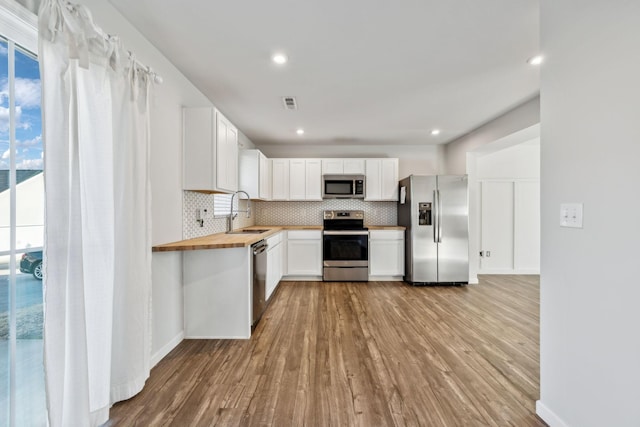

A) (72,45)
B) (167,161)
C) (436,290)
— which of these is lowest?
(436,290)

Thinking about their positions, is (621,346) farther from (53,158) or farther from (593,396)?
(53,158)

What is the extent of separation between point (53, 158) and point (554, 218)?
8.43 ft

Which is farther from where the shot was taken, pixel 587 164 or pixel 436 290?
pixel 436 290

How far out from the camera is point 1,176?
113 centimetres

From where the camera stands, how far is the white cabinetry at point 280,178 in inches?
191

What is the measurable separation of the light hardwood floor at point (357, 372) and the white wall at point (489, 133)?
91.0 inches

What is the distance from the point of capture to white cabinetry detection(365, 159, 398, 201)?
484 centimetres

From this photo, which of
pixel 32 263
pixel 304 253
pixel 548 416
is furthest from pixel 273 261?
pixel 548 416

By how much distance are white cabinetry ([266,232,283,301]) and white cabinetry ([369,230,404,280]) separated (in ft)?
5.18

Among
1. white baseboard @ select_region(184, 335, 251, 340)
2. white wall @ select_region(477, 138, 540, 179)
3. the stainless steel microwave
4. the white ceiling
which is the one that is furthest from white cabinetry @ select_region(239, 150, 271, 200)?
white wall @ select_region(477, 138, 540, 179)

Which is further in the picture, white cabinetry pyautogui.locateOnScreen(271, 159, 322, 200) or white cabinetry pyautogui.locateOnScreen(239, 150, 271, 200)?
white cabinetry pyautogui.locateOnScreen(271, 159, 322, 200)

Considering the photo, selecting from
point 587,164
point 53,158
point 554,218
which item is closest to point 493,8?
point 587,164

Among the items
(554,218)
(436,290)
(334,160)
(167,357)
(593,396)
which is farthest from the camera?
(334,160)

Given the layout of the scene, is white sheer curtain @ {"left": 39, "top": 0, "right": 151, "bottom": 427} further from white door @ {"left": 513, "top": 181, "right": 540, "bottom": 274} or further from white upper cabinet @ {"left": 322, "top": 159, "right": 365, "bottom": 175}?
white door @ {"left": 513, "top": 181, "right": 540, "bottom": 274}
